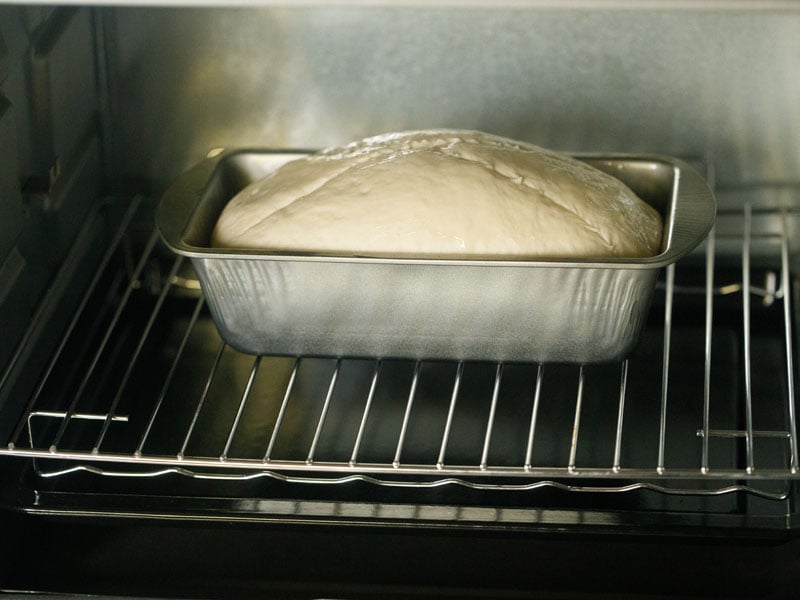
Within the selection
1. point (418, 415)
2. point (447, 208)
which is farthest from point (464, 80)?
point (418, 415)

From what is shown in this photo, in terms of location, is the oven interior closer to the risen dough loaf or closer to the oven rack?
the oven rack

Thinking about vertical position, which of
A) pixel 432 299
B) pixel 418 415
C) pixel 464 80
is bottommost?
pixel 418 415

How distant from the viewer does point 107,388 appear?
1094 mm

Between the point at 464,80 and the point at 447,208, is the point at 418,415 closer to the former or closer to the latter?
the point at 447,208

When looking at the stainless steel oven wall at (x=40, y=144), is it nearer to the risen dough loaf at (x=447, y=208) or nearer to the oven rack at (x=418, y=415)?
the oven rack at (x=418, y=415)

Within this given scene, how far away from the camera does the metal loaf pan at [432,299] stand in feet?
3.03

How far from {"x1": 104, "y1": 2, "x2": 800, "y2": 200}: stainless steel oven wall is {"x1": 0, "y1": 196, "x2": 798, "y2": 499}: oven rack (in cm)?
14

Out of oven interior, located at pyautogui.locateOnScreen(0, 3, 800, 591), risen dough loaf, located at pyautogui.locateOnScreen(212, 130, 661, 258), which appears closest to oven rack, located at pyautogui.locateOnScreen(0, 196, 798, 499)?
oven interior, located at pyautogui.locateOnScreen(0, 3, 800, 591)

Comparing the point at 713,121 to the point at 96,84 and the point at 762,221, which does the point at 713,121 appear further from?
the point at 96,84

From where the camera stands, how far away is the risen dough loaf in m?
0.97

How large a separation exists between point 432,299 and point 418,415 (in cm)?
15

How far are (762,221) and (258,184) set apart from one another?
647mm

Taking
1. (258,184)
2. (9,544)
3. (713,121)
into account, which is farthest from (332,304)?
(713,121)

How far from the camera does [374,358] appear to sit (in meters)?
1.02
